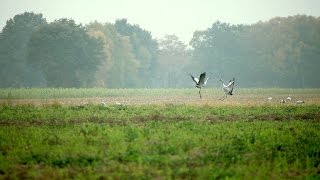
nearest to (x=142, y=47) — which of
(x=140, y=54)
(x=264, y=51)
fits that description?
(x=140, y=54)

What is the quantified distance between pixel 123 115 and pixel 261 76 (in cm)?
8971

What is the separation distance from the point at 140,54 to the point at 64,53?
3474 cm

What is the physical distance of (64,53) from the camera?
86.0 metres

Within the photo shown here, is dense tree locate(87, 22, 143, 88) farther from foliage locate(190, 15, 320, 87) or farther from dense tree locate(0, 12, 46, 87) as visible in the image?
foliage locate(190, 15, 320, 87)

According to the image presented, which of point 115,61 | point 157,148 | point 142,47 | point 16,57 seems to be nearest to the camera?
point 157,148

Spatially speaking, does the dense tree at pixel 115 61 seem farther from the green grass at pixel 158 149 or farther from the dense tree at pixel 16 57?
the green grass at pixel 158 149

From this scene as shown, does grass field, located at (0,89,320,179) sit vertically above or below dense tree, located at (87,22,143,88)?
below

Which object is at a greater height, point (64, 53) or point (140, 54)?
point (140, 54)

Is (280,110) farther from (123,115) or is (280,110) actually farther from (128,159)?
(128,159)

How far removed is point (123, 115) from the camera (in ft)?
76.6

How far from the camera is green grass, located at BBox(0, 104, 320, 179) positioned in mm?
11078

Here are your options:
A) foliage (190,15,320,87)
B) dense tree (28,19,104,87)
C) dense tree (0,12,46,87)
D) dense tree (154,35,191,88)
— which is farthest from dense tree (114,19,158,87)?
dense tree (0,12,46,87)

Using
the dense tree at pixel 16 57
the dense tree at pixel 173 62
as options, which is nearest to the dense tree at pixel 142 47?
the dense tree at pixel 173 62

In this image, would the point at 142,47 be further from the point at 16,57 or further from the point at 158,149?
the point at 158,149
